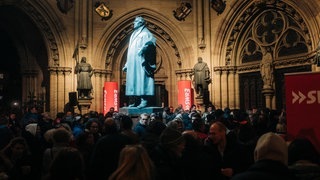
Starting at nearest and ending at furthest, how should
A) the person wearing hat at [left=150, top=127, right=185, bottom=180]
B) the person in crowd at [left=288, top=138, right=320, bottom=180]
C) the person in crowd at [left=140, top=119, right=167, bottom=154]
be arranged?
the person in crowd at [left=288, top=138, right=320, bottom=180] → the person wearing hat at [left=150, top=127, right=185, bottom=180] → the person in crowd at [left=140, top=119, right=167, bottom=154]

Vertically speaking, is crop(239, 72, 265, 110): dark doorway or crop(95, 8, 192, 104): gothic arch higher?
crop(95, 8, 192, 104): gothic arch

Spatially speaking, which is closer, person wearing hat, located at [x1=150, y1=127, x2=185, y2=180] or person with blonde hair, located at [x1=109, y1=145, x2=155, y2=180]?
person with blonde hair, located at [x1=109, y1=145, x2=155, y2=180]

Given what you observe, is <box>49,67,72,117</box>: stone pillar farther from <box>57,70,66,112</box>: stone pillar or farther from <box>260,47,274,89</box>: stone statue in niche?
<box>260,47,274,89</box>: stone statue in niche

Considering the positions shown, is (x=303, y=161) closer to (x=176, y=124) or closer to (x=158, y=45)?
(x=176, y=124)

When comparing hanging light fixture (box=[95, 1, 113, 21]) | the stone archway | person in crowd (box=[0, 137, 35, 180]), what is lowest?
person in crowd (box=[0, 137, 35, 180])

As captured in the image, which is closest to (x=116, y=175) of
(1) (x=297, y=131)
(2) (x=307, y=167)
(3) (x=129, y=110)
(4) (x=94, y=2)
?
(2) (x=307, y=167)

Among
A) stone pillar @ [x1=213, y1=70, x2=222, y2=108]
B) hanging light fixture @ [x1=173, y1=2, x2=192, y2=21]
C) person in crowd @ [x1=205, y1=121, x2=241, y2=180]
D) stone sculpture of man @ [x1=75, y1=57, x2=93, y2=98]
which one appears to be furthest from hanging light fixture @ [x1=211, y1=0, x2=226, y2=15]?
person in crowd @ [x1=205, y1=121, x2=241, y2=180]

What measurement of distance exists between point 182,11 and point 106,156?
1417 cm

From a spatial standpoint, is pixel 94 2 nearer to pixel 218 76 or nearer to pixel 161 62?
pixel 161 62

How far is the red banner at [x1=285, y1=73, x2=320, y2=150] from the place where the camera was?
4.22m

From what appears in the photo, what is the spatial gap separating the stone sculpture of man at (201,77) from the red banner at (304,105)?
38.4 ft

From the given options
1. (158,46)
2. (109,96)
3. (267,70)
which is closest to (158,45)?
(158,46)

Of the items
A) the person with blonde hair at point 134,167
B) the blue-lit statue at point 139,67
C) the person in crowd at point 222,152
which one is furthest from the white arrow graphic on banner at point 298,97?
the blue-lit statue at point 139,67

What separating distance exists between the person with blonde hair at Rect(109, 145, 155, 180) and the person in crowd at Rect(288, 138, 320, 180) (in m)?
1.02
